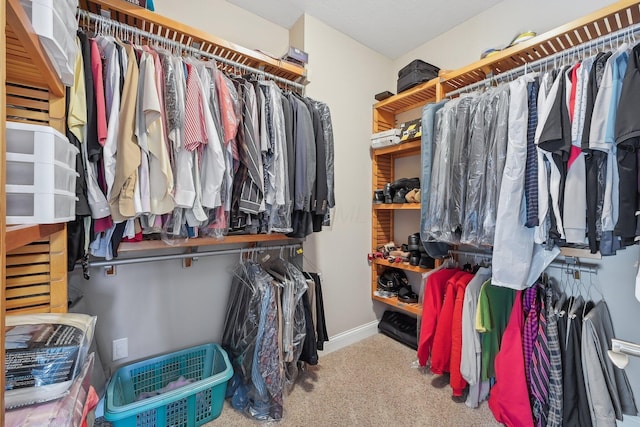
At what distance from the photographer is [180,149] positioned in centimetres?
113

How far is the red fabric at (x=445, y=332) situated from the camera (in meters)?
1.57

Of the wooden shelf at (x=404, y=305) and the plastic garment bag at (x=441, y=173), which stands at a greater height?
the plastic garment bag at (x=441, y=173)

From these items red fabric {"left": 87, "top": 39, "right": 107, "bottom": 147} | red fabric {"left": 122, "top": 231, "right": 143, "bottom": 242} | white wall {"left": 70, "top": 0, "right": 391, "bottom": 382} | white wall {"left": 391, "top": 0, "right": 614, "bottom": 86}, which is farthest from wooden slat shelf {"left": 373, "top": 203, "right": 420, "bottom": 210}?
red fabric {"left": 87, "top": 39, "right": 107, "bottom": 147}

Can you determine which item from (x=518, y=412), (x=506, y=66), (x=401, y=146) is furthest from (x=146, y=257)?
(x=506, y=66)

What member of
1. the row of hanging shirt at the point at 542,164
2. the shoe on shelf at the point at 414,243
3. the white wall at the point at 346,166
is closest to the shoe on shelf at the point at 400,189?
the white wall at the point at 346,166

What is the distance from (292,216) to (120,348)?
1.17m

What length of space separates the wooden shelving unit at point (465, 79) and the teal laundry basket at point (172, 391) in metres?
1.36

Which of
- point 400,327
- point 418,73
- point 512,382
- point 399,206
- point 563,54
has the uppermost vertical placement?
point 418,73

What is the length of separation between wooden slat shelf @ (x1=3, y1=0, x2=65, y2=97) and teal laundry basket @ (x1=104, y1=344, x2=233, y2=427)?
1.24 metres

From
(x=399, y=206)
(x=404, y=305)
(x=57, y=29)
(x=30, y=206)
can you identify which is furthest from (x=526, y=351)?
(x=57, y=29)

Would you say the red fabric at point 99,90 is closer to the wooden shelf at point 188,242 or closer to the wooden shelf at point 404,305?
the wooden shelf at point 188,242

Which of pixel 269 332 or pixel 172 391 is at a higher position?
pixel 269 332

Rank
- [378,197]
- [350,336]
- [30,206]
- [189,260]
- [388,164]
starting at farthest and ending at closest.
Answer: [388,164] < [378,197] < [350,336] < [189,260] < [30,206]

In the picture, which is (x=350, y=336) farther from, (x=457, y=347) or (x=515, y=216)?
(x=515, y=216)
